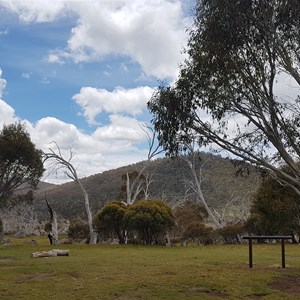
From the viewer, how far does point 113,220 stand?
33906 mm

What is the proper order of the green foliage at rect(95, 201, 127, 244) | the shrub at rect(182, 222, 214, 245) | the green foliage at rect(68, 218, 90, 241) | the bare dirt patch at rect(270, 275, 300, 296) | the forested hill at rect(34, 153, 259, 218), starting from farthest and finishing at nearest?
the forested hill at rect(34, 153, 259, 218) → the green foliage at rect(68, 218, 90, 241) → the shrub at rect(182, 222, 214, 245) → the green foliage at rect(95, 201, 127, 244) → the bare dirt patch at rect(270, 275, 300, 296)

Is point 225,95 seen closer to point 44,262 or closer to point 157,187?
point 44,262

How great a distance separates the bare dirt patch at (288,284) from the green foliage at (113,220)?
64.1ft

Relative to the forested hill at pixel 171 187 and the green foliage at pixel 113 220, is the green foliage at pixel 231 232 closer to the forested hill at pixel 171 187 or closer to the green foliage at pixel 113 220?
the green foliage at pixel 113 220

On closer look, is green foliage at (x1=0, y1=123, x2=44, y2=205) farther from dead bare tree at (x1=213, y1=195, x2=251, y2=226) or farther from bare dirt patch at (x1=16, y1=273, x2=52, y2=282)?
dead bare tree at (x1=213, y1=195, x2=251, y2=226)

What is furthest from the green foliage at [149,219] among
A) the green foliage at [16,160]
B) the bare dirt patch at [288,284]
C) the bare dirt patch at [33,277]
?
the bare dirt patch at [288,284]

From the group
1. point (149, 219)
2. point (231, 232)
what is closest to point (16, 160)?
point (149, 219)

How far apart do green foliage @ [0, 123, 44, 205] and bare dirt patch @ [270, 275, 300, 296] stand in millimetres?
24605

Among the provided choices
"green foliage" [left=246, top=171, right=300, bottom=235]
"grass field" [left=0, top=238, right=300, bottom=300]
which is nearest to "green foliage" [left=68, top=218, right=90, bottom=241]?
"green foliage" [left=246, top=171, right=300, bottom=235]

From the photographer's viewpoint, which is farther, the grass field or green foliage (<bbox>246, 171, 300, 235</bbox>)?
green foliage (<bbox>246, 171, 300, 235</bbox>)

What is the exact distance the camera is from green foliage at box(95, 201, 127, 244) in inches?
1310

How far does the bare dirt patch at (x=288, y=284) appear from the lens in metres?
12.4

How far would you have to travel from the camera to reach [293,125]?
14.9 metres

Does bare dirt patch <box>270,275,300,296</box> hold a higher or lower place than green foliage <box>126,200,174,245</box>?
lower
